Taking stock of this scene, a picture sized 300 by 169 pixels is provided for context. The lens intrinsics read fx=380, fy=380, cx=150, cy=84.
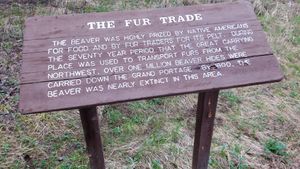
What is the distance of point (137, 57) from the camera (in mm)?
1940

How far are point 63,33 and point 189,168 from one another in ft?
5.01

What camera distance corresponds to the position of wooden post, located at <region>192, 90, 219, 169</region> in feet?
7.29

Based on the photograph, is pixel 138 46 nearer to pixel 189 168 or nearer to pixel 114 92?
pixel 114 92

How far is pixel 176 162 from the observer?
2957mm

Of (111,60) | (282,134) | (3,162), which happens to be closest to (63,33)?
(111,60)

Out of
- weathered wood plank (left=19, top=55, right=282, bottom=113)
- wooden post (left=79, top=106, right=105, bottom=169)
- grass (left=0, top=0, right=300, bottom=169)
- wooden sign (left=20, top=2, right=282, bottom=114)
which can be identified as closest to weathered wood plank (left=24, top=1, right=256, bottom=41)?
wooden sign (left=20, top=2, right=282, bottom=114)

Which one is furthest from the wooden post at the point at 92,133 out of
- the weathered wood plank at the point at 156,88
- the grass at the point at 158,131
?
the grass at the point at 158,131

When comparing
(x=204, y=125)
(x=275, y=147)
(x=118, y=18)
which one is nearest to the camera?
(x=118, y=18)

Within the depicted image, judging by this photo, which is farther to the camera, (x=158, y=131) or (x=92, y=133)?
(x=158, y=131)

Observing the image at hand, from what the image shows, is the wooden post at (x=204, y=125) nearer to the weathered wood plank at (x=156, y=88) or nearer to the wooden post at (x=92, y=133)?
the weathered wood plank at (x=156, y=88)

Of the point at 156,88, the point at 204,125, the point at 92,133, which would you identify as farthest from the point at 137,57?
the point at 204,125

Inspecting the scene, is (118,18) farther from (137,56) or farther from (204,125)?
(204,125)

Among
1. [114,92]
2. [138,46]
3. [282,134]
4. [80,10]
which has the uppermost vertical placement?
[138,46]

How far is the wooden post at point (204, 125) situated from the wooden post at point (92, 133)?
621mm
